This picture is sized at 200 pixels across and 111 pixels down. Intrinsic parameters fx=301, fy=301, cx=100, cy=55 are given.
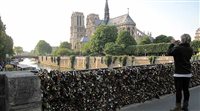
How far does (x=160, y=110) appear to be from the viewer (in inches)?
292

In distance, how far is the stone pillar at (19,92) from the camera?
470 centimetres

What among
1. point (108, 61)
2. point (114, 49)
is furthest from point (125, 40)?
point (108, 61)

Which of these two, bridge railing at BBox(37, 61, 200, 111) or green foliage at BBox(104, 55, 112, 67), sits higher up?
bridge railing at BBox(37, 61, 200, 111)

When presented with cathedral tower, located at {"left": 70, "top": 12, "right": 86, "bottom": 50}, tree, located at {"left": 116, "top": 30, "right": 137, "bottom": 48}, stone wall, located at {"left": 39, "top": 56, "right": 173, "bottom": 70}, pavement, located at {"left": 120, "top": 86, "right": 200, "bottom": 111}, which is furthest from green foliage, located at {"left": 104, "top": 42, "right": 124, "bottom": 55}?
cathedral tower, located at {"left": 70, "top": 12, "right": 86, "bottom": 50}

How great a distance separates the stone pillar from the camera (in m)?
4.70

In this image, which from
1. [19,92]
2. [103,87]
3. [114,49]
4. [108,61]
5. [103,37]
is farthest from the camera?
[103,37]

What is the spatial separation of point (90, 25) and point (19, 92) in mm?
152295

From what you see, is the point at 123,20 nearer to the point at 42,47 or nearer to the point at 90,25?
the point at 90,25

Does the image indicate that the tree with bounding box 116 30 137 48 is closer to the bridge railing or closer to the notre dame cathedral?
the notre dame cathedral

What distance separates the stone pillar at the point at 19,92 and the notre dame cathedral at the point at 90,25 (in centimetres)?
12682

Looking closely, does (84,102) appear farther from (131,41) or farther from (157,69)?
(131,41)

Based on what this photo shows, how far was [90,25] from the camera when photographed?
156125 millimetres

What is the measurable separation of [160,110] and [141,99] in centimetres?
111

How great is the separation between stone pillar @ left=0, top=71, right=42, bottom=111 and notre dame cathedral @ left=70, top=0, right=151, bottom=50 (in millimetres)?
126822
